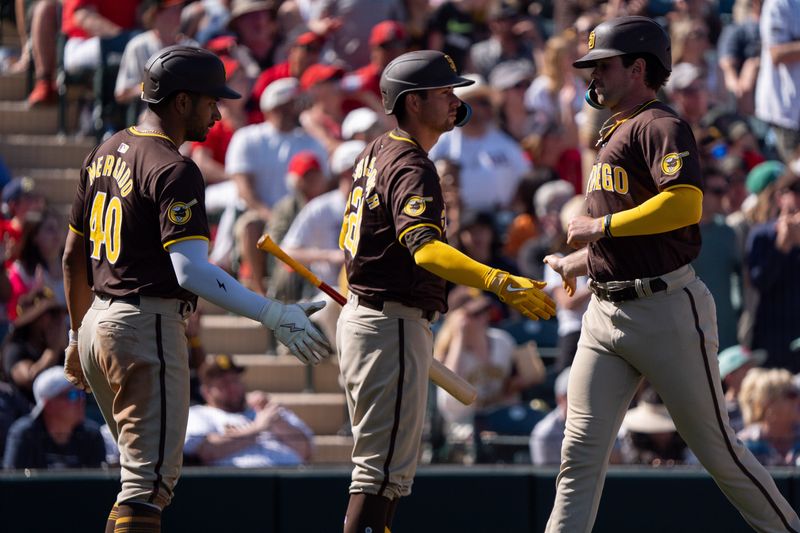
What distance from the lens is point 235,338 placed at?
10047 mm

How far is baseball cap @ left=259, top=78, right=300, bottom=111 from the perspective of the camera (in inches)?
413

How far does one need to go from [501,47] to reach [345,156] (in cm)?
308

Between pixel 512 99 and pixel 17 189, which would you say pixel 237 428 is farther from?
pixel 512 99

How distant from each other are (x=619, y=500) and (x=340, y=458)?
1726 millimetres

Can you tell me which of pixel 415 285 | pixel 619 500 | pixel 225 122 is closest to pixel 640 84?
pixel 415 285

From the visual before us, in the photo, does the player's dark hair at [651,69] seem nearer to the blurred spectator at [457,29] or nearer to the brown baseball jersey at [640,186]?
the brown baseball jersey at [640,186]

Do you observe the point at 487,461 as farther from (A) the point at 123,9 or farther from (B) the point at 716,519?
(A) the point at 123,9

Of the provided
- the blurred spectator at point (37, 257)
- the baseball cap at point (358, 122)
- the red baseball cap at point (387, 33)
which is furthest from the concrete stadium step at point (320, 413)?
the red baseball cap at point (387, 33)

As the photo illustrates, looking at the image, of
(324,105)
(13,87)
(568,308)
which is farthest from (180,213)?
Answer: (13,87)

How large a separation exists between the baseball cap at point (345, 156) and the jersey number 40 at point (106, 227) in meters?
4.36

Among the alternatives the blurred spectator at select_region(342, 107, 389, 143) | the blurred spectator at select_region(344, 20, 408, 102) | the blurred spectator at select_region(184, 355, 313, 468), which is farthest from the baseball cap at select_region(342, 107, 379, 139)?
the blurred spectator at select_region(184, 355, 313, 468)

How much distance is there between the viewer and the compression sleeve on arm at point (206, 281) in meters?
5.32

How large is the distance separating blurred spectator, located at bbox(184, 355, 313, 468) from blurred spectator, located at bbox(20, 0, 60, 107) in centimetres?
378

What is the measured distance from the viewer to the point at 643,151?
5492mm
